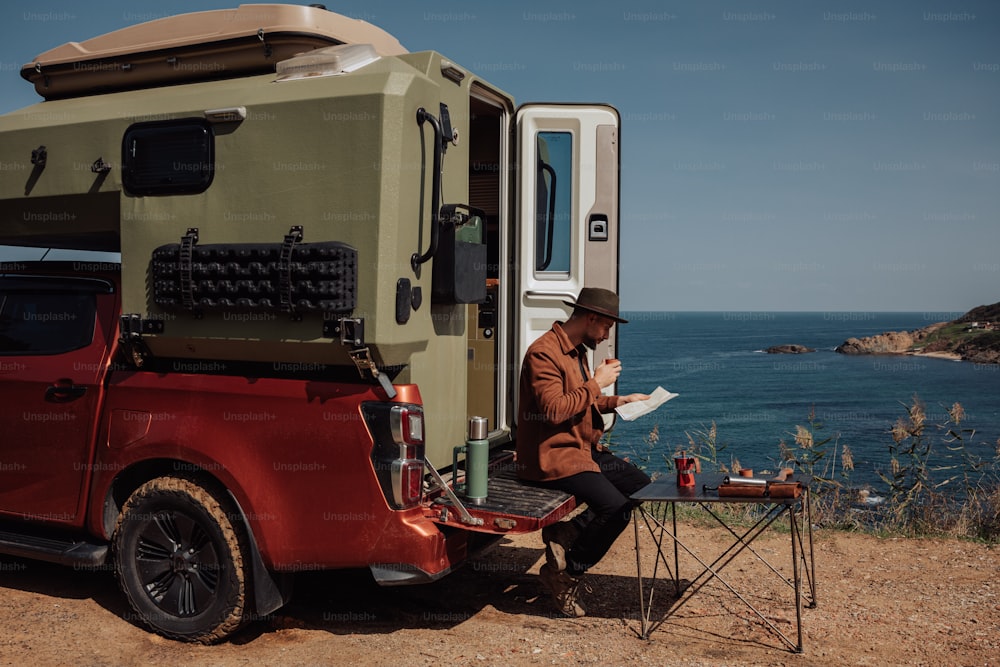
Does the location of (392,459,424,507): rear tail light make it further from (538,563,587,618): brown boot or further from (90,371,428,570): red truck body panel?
(538,563,587,618): brown boot

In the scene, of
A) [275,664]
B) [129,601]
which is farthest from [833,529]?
[129,601]

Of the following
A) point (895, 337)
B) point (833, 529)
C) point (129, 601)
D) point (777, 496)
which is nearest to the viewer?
point (777, 496)

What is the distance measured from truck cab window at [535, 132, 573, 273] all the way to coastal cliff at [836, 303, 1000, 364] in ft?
234

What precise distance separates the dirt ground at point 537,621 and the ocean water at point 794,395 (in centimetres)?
1688

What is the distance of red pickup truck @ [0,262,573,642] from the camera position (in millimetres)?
4367

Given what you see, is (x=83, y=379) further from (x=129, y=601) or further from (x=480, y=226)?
(x=480, y=226)

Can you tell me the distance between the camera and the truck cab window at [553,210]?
6211 mm

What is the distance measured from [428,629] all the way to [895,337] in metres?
104

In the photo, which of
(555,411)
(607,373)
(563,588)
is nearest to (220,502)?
(555,411)

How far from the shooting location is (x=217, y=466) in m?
4.59

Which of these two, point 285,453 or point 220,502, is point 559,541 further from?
point 220,502

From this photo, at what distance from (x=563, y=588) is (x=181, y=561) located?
2.18 metres

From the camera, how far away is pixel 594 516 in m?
5.04

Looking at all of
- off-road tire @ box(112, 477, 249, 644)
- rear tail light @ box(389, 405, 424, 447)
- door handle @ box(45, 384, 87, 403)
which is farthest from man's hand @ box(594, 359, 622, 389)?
door handle @ box(45, 384, 87, 403)
